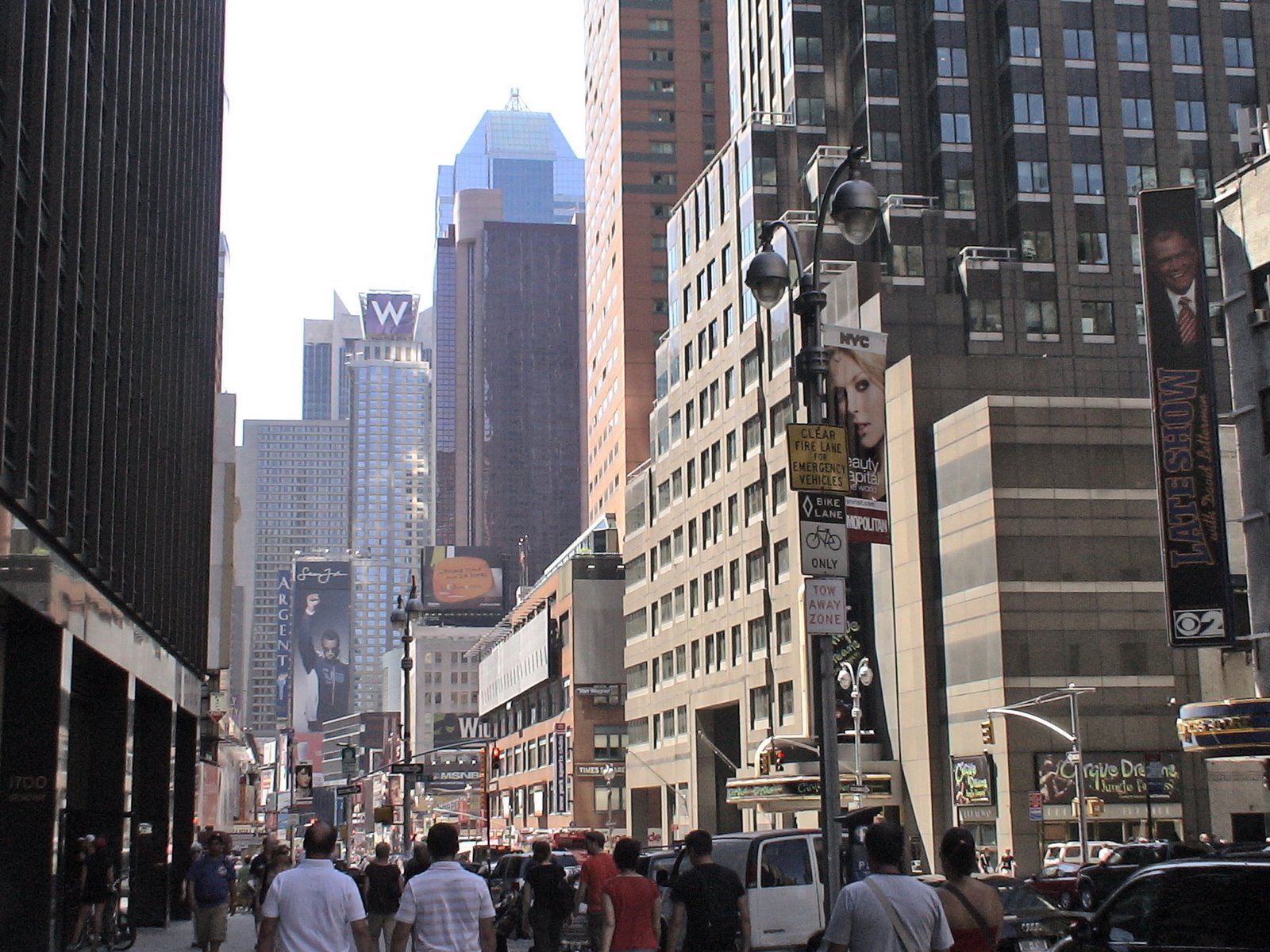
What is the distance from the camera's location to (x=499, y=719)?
175m

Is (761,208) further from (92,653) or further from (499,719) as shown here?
(499,719)

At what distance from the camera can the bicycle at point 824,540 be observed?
17.5 m

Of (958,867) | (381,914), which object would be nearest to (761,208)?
(381,914)

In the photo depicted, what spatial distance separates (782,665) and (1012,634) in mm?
17357

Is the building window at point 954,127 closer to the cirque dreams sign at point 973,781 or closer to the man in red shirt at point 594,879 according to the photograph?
the cirque dreams sign at point 973,781

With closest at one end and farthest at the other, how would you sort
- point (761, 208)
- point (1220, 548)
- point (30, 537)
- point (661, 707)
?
1. point (30, 537)
2. point (1220, 548)
3. point (761, 208)
4. point (661, 707)

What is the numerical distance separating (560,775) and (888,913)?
411ft

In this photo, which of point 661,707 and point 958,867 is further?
point 661,707

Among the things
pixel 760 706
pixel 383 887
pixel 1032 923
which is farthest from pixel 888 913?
pixel 760 706

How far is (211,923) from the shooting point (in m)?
23.8

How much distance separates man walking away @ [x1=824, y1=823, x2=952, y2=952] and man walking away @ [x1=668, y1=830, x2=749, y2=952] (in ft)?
12.9

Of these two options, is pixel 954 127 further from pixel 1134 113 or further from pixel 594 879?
pixel 594 879

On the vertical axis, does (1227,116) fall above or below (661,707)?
above

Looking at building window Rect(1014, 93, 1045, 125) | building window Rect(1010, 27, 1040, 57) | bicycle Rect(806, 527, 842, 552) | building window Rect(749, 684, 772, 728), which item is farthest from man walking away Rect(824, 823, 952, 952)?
building window Rect(1010, 27, 1040, 57)
